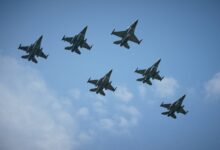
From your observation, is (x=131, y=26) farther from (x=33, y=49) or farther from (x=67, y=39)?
(x=33, y=49)

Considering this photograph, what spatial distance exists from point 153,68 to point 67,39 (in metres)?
18.6

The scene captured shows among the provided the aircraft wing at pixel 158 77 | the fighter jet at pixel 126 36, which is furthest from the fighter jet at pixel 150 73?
the fighter jet at pixel 126 36

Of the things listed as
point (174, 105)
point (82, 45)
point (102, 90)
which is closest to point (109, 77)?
point (102, 90)

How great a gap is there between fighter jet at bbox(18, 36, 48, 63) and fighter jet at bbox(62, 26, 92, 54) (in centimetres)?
525

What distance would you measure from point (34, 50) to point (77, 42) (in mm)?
9214

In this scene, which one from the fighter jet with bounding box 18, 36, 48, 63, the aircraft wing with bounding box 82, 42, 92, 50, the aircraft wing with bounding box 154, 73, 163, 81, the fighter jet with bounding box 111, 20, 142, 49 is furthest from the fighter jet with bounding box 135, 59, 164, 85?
the fighter jet with bounding box 18, 36, 48, 63

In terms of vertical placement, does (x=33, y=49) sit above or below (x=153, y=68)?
above

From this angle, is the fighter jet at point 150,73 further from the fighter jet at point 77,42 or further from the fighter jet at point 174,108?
the fighter jet at point 77,42

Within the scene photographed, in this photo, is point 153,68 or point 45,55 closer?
point 153,68

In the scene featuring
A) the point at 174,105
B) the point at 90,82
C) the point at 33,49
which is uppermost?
the point at 33,49

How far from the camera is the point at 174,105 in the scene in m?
71.2

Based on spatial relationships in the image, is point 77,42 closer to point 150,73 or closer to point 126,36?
point 126,36

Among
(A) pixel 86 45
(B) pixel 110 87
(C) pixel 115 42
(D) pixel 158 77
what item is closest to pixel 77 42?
(A) pixel 86 45

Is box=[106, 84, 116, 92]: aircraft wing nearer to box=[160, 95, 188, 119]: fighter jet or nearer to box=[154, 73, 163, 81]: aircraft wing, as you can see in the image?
box=[154, 73, 163, 81]: aircraft wing
